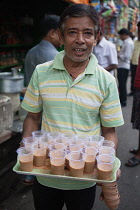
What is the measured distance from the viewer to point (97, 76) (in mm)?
1481

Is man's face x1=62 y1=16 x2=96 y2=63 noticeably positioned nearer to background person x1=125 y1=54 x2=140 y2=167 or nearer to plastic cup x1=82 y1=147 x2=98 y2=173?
plastic cup x1=82 y1=147 x2=98 y2=173

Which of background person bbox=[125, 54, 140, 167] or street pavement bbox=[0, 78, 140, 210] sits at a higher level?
background person bbox=[125, 54, 140, 167]

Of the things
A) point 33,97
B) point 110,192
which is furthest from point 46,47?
point 110,192

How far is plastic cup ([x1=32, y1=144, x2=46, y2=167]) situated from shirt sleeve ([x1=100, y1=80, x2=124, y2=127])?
481 mm

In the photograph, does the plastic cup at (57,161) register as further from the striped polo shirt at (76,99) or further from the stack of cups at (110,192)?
A: the stack of cups at (110,192)

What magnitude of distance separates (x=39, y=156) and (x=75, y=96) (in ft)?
1.52

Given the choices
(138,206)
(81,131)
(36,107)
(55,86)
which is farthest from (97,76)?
(138,206)

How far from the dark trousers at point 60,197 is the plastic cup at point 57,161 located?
0.86ft

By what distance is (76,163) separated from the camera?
1.37m

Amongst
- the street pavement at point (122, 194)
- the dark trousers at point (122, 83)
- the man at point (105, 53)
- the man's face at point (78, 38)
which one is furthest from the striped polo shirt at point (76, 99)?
the dark trousers at point (122, 83)

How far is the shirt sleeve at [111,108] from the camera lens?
4.82ft

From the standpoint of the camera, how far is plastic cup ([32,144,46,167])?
142 cm

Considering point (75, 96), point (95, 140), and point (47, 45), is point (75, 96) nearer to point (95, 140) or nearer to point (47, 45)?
point (95, 140)

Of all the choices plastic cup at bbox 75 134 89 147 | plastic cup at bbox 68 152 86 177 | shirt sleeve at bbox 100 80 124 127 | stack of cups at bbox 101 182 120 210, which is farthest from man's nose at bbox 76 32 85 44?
stack of cups at bbox 101 182 120 210
